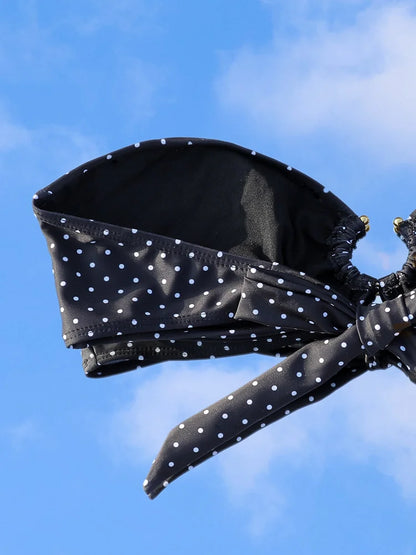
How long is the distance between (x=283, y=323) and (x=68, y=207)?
0.54 m

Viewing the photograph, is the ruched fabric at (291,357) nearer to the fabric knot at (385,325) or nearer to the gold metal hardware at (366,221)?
the fabric knot at (385,325)

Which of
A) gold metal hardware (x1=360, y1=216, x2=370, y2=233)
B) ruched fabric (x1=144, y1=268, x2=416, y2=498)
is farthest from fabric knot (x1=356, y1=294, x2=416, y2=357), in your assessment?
gold metal hardware (x1=360, y1=216, x2=370, y2=233)

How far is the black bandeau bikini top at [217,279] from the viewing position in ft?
7.29

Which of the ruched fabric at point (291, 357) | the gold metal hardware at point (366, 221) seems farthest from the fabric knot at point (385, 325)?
the gold metal hardware at point (366, 221)

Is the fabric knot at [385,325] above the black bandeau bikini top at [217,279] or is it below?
below

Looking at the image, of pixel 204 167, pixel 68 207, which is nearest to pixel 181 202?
pixel 204 167

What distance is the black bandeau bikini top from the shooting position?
2221 millimetres

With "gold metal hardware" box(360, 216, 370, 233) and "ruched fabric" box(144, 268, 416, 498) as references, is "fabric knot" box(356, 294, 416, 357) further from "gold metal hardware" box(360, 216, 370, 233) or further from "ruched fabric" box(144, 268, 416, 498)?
"gold metal hardware" box(360, 216, 370, 233)

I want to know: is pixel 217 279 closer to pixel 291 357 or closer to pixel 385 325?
pixel 291 357

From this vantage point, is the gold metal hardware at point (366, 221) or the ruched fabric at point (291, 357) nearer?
the ruched fabric at point (291, 357)

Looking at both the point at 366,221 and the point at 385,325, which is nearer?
the point at 385,325

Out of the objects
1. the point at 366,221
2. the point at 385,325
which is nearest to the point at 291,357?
the point at 385,325

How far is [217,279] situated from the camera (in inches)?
91.4

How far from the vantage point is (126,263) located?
2.36 meters
